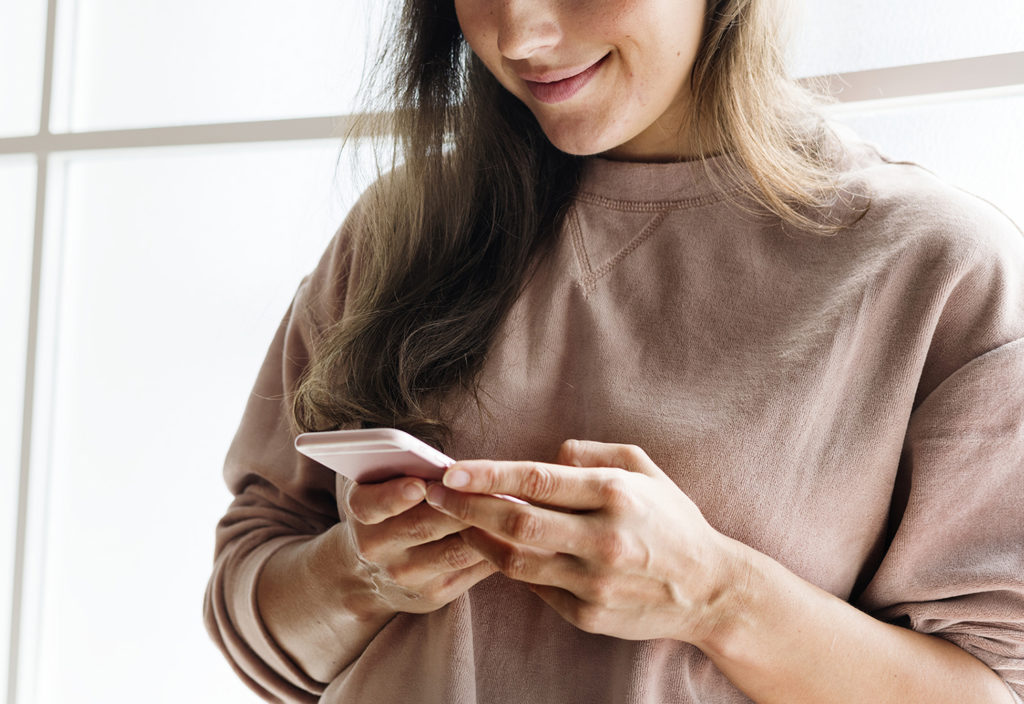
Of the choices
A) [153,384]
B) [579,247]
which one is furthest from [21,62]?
[579,247]

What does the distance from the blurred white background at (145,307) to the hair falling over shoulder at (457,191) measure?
0.43 m

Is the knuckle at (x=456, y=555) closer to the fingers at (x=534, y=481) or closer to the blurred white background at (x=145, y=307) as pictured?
the fingers at (x=534, y=481)

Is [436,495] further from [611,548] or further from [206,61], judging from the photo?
[206,61]

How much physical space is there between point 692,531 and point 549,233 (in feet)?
1.41

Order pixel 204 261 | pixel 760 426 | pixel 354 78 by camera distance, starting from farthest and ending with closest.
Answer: pixel 204 261
pixel 354 78
pixel 760 426

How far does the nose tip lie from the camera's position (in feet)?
3.09

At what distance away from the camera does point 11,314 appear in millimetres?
1881

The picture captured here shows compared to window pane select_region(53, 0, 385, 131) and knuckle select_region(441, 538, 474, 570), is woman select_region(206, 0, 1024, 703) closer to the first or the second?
knuckle select_region(441, 538, 474, 570)

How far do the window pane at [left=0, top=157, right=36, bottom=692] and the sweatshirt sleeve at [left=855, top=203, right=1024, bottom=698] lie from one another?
158 cm

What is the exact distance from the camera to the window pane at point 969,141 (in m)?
1.20

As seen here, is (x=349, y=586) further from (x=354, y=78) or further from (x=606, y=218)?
(x=354, y=78)

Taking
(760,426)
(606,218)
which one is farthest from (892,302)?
(606,218)

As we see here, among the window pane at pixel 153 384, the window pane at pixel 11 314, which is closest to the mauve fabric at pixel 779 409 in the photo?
the window pane at pixel 153 384

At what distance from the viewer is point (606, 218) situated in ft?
3.60
